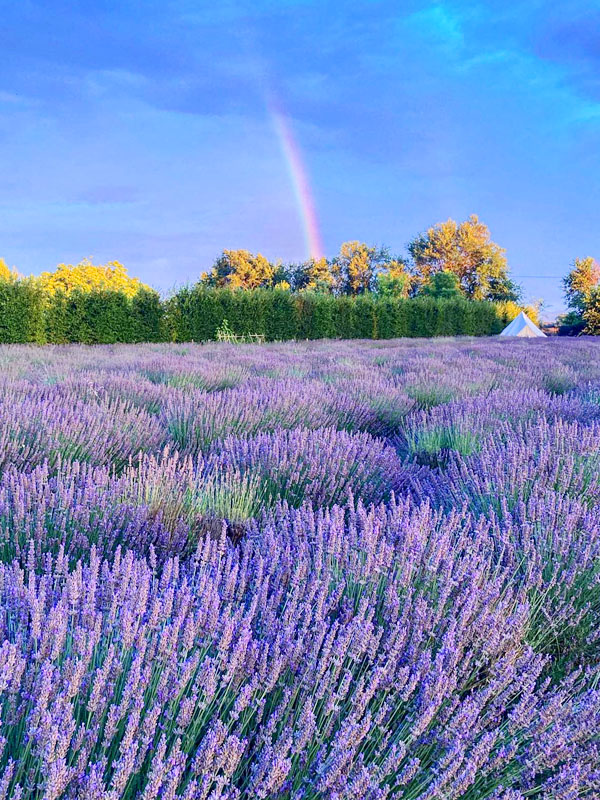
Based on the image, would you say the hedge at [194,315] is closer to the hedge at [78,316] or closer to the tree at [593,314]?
the hedge at [78,316]

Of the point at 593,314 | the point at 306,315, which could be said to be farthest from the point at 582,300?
the point at 306,315

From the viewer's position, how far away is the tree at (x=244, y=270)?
49562 mm

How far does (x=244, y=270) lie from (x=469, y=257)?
2039 cm

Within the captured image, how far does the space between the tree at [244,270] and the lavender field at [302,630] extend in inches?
1895

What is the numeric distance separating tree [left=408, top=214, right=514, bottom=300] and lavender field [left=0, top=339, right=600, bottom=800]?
1956 inches

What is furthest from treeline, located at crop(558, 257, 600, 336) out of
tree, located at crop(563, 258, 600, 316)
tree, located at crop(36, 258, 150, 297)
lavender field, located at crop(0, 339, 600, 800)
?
lavender field, located at crop(0, 339, 600, 800)

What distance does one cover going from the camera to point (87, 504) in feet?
6.13

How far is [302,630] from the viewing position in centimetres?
102

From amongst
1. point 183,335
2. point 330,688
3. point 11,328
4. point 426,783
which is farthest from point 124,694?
point 183,335

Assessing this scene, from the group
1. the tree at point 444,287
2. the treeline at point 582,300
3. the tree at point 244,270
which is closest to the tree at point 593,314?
the treeline at point 582,300

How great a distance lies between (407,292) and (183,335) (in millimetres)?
35623

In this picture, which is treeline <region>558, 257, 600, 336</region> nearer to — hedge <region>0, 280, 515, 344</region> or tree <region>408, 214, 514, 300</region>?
tree <region>408, 214, 514, 300</region>

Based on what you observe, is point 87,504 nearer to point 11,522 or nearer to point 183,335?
point 11,522

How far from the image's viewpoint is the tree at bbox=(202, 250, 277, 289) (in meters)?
49.6
